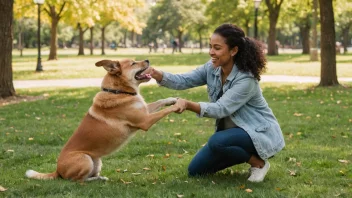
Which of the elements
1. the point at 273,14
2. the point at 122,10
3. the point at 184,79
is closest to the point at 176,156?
the point at 184,79

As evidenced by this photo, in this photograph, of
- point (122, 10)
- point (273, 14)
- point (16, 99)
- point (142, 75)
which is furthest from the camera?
point (273, 14)

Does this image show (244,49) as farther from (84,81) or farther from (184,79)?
(84,81)

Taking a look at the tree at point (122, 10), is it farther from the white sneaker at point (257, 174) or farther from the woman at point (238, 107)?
the white sneaker at point (257, 174)

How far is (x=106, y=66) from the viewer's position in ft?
18.5

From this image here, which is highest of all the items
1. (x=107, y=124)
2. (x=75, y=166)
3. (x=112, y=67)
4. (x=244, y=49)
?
(x=244, y=49)

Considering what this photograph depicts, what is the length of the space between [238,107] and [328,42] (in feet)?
39.6

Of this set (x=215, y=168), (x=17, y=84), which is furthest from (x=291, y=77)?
(x=215, y=168)

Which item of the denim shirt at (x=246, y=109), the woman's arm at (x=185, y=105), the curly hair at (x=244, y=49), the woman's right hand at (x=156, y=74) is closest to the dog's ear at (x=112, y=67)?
the woman's right hand at (x=156, y=74)

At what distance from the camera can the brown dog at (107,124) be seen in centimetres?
549

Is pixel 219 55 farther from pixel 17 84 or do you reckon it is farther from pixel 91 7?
pixel 91 7

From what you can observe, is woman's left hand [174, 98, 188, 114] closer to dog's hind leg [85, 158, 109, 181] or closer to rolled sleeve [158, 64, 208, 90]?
rolled sleeve [158, 64, 208, 90]

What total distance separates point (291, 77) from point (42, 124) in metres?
13.7

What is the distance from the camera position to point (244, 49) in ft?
17.6

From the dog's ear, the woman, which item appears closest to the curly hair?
the woman
